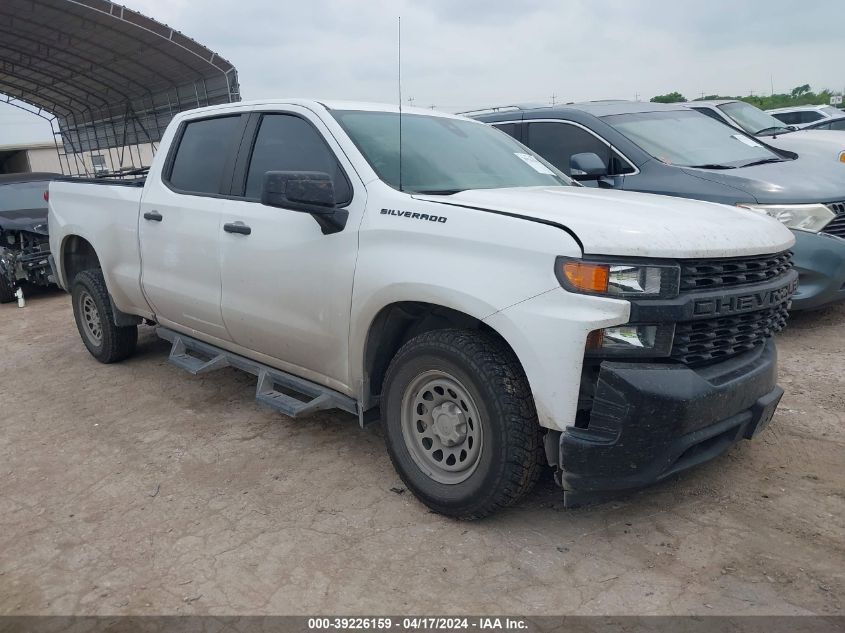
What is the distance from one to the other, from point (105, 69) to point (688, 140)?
59.0 feet

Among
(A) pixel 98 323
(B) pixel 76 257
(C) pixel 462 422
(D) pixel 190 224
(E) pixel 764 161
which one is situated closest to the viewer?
(C) pixel 462 422

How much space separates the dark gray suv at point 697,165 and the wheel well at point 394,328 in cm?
266

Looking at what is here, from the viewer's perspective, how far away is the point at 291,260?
3.83m

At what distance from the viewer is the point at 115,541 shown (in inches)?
130

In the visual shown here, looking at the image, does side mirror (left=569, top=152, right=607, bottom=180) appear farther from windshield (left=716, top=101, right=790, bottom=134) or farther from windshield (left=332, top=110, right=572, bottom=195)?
windshield (left=716, top=101, right=790, bottom=134)

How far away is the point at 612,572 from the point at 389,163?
2.19 meters

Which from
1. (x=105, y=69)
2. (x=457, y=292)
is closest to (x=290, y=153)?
(x=457, y=292)

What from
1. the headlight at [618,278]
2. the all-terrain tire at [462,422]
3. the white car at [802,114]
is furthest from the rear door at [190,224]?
the white car at [802,114]

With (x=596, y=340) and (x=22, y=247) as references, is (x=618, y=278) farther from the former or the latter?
(x=22, y=247)

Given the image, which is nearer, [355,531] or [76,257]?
[355,531]

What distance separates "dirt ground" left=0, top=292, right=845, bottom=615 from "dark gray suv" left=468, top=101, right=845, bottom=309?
1385 mm

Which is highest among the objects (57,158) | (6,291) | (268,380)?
(268,380)

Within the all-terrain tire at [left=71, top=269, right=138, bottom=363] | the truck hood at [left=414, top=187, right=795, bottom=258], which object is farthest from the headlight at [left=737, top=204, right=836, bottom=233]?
the all-terrain tire at [left=71, top=269, right=138, bottom=363]

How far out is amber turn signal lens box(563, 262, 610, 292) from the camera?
2.74m
